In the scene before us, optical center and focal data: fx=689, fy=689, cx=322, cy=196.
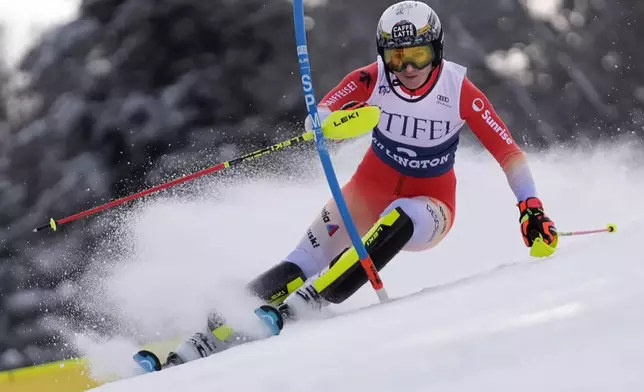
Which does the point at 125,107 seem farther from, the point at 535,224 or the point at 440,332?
the point at 440,332

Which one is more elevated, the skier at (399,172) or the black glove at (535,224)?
the skier at (399,172)

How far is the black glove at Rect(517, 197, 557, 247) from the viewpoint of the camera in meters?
2.24

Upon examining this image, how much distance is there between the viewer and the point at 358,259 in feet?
7.23

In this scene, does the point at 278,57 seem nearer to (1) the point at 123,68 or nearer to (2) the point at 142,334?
(1) the point at 123,68

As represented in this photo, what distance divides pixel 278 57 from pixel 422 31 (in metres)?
5.73

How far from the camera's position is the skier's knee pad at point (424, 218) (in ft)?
7.61

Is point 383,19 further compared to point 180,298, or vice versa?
point 180,298

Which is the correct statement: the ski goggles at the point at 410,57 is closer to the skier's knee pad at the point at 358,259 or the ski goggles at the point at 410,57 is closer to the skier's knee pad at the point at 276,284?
the skier's knee pad at the point at 358,259

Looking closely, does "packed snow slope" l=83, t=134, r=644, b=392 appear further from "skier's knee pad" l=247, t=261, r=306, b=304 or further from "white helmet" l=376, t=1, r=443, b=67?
"white helmet" l=376, t=1, r=443, b=67

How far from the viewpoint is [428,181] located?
2609mm

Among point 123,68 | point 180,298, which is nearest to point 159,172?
point 123,68

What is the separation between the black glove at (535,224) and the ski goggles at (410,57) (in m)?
0.59

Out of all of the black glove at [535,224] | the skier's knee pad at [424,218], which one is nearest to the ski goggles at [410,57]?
the skier's knee pad at [424,218]

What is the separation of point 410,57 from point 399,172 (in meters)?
0.48
